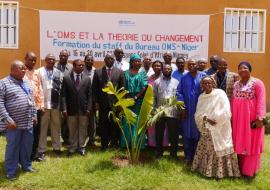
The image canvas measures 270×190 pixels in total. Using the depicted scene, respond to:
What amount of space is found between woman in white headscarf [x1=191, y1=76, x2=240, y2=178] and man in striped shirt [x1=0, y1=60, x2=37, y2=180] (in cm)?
270

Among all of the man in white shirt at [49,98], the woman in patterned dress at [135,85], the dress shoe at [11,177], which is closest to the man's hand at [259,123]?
the woman in patterned dress at [135,85]

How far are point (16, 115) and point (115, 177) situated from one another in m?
1.80

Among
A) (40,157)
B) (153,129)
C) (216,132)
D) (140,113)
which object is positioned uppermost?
(140,113)

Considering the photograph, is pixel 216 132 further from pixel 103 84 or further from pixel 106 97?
pixel 103 84

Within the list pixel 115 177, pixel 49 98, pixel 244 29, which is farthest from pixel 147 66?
pixel 244 29

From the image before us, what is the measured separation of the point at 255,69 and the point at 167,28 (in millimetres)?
2684

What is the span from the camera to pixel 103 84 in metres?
7.53

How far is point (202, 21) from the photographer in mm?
10562

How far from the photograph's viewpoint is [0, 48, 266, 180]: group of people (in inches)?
247

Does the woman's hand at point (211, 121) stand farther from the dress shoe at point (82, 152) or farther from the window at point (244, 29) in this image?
the window at point (244, 29)

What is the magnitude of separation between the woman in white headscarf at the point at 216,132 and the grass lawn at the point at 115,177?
0.18 metres

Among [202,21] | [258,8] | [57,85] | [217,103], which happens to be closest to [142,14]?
[202,21]

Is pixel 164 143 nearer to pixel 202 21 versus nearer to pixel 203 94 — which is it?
pixel 203 94

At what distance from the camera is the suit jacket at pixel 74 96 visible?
7254 millimetres
